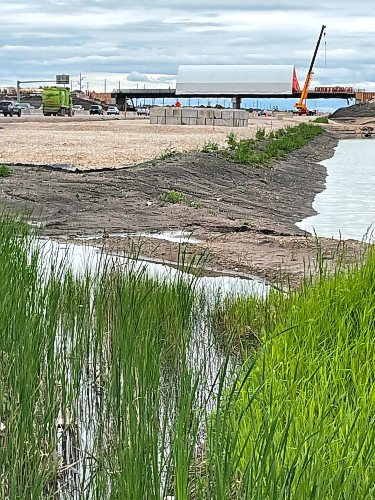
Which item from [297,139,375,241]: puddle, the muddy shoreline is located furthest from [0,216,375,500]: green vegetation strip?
[297,139,375,241]: puddle

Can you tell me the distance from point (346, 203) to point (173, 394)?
42.9ft

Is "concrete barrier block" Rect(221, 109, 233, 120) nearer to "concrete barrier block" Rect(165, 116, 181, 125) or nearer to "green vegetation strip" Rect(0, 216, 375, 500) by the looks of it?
"concrete barrier block" Rect(165, 116, 181, 125)

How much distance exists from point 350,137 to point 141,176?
110 feet

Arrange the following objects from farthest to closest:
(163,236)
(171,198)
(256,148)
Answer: (256,148) → (171,198) → (163,236)

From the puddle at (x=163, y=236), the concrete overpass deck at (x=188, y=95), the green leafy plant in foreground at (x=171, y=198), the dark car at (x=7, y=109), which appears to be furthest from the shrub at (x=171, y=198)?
the concrete overpass deck at (x=188, y=95)

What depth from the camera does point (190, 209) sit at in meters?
12.4

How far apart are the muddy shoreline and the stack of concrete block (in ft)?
86.7

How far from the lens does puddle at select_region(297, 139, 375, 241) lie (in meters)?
12.9

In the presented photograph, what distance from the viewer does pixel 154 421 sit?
8.92 feet

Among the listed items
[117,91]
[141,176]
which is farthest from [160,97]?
[141,176]

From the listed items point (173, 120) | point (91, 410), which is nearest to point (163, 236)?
point (91, 410)

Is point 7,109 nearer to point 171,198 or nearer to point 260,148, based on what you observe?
point 260,148

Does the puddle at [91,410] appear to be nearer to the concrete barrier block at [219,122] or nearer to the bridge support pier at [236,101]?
the concrete barrier block at [219,122]

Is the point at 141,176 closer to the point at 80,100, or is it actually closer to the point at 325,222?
the point at 325,222
